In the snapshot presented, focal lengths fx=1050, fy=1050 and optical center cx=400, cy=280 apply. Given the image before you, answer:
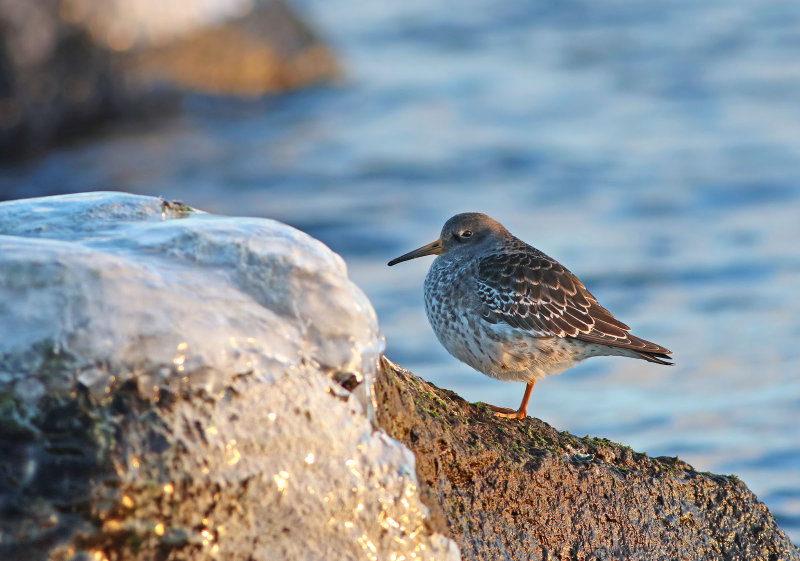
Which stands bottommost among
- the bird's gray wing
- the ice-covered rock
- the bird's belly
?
the ice-covered rock

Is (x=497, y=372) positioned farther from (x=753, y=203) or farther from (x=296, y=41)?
(x=296, y=41)

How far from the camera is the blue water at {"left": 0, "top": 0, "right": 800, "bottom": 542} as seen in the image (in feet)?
27.4

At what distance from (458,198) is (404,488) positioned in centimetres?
933

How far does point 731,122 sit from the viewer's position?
14531 millimetres

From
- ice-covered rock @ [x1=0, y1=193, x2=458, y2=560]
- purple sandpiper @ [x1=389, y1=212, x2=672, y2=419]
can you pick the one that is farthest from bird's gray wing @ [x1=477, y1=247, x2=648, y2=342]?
ice-covered rock @ [x1=0, y1=193, x2=458, y2=560]

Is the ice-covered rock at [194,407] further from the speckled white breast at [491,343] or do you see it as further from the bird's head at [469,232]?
the bird's head at [469,232]

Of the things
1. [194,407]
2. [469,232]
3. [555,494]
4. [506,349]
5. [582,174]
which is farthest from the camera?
[582,174]

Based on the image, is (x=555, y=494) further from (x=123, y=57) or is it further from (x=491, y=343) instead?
(x=123, y=57)

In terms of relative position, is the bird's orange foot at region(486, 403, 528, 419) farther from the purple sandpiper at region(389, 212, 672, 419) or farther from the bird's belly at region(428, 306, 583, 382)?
the bird's belly at region(428, 306, 583, 382)

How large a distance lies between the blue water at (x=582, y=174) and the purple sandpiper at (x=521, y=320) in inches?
80.9

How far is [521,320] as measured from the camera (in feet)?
17.7

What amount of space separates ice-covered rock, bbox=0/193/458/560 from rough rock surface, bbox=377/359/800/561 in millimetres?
249

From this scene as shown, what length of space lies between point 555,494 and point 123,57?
11144mm

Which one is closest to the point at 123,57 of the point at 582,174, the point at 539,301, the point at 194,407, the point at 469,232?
the point at 582,174
